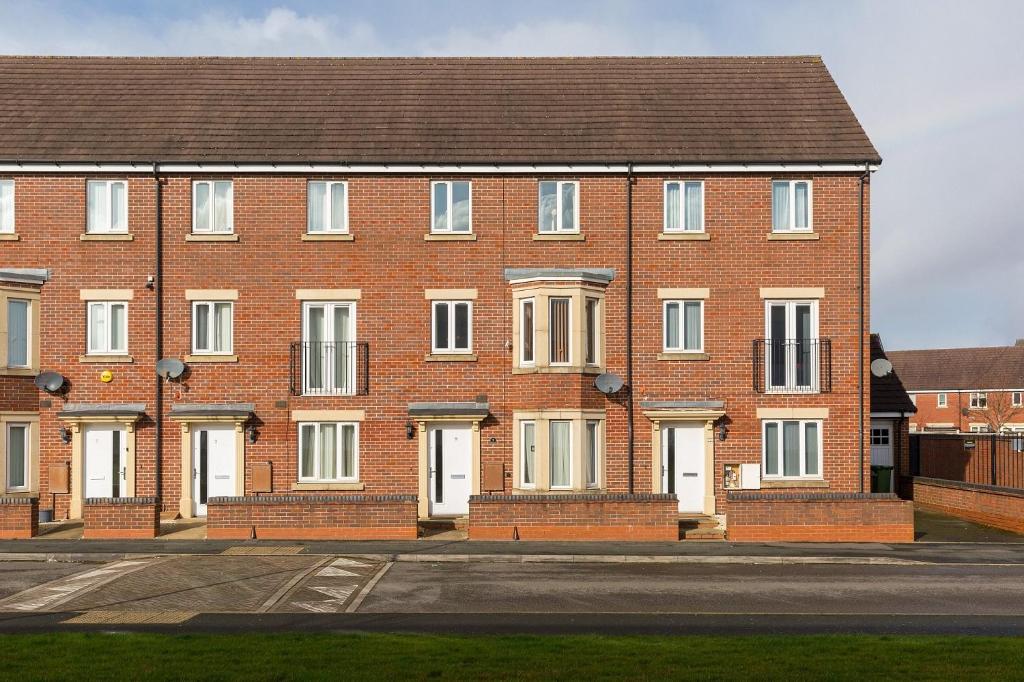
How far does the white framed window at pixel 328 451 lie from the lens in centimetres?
2405

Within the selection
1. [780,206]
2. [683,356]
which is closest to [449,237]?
[683,356]

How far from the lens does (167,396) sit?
78.8 feet

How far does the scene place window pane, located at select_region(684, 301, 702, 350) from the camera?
24375 mm

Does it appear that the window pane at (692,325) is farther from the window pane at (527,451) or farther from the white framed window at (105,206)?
the white framed window at (105,206)

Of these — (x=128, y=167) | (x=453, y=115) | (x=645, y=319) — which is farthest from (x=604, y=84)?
(x=128, y=167)

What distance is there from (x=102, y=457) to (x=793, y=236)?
1669 centimetres

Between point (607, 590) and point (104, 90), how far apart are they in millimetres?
19095

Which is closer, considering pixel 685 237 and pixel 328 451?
pixel 328 451

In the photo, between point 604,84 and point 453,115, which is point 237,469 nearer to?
point 453,115

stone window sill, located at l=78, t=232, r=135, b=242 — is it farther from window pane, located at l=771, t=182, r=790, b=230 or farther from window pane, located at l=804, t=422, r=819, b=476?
window pane, located at l=804, t=422, r=819, b=476

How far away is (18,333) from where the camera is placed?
77.8ft

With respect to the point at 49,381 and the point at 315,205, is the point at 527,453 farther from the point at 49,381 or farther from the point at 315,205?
the point at 49,381

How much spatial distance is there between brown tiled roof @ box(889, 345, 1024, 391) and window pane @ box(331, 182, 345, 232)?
229 ft

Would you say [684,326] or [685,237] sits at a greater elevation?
[685,237]
